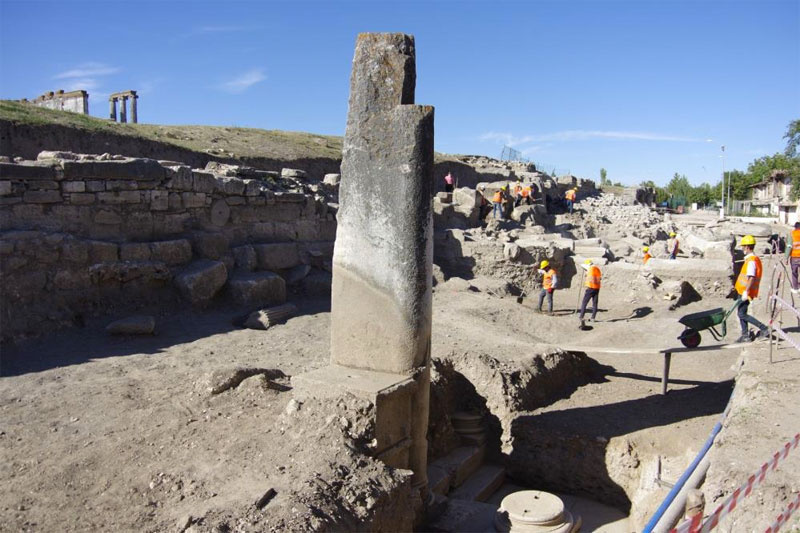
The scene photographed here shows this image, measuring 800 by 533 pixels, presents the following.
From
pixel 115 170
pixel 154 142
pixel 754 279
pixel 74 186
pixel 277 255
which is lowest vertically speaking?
pixel 277 255

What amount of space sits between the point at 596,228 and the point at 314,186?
12252 mm

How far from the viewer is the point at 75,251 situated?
829cm

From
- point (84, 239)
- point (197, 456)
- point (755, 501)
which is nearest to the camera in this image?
point (755, 501)

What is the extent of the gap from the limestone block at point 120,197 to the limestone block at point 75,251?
2.50ft

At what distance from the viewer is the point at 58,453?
15.1 feet

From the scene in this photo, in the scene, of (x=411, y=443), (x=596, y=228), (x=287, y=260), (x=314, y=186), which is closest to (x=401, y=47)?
(x=411, y=443)

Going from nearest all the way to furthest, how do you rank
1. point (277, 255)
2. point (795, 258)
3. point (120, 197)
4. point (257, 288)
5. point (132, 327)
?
point (132, 327) < point (120, 197) < point (257, 288) < point (277, 255) < point (795, 258)

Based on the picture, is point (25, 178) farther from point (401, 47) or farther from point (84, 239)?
point (401, 47)

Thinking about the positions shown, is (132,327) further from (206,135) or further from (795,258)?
(206,135)

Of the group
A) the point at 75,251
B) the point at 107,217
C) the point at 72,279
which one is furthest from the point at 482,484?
the point at 107,217

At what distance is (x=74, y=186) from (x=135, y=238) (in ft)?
3.59

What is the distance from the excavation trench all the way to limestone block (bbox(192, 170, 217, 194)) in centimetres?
491

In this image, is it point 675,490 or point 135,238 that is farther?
point 135,238

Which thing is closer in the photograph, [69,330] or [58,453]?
[58,453]
